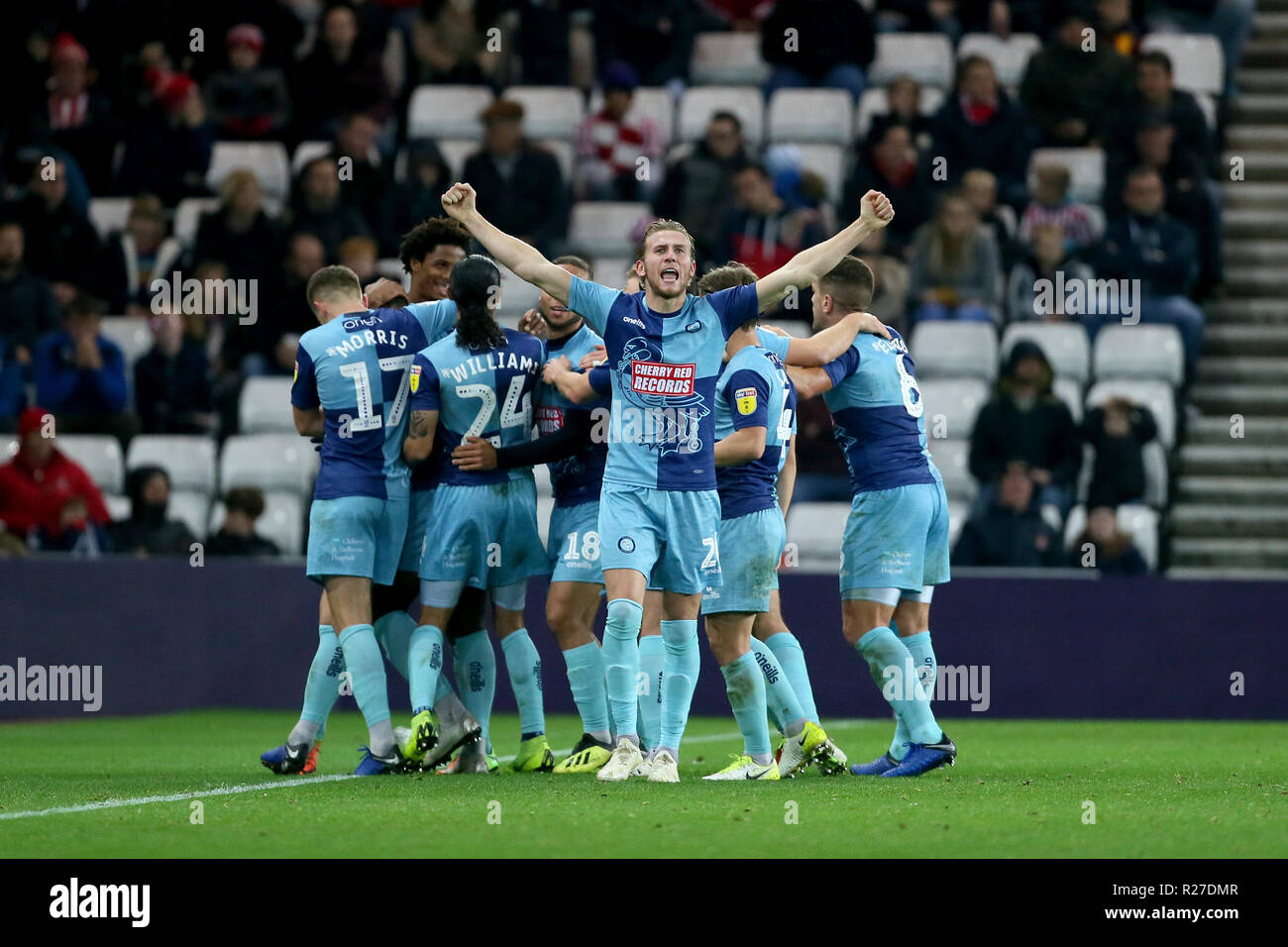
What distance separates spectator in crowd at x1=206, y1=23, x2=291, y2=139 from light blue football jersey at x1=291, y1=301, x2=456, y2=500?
9.63 m

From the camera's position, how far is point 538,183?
16.3 m

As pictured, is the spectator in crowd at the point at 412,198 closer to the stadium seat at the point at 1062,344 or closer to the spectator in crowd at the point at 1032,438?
the stadium seat at the point at 1062,344

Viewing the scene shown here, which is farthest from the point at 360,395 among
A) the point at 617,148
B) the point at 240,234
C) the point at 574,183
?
the point at 574,183

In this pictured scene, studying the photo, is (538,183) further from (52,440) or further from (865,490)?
(865,490)

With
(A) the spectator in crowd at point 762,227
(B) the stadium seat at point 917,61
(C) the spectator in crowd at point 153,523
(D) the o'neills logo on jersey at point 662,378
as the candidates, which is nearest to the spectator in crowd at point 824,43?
(B) the stadium seat at point 917,61

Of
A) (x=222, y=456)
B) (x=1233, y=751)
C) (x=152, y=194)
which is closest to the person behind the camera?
(x=1233, y=751)

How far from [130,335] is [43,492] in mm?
2404

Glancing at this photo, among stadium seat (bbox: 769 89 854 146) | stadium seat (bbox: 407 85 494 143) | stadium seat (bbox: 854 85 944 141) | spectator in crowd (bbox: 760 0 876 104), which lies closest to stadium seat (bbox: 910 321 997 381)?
stadium seat (bbox: 854 85 944 141)

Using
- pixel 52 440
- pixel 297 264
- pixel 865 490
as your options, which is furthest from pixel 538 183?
pixel 865 490

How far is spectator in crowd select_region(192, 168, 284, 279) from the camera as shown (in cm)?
1602

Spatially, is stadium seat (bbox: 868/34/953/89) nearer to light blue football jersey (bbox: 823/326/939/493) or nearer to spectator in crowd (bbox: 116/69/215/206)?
spectator in crowd (bbox: 116/69/215/206)

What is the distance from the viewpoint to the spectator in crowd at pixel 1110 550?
45.0 ft

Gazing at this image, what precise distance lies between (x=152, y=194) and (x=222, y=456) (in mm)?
3787

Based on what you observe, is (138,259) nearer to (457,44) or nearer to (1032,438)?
(457,44)
